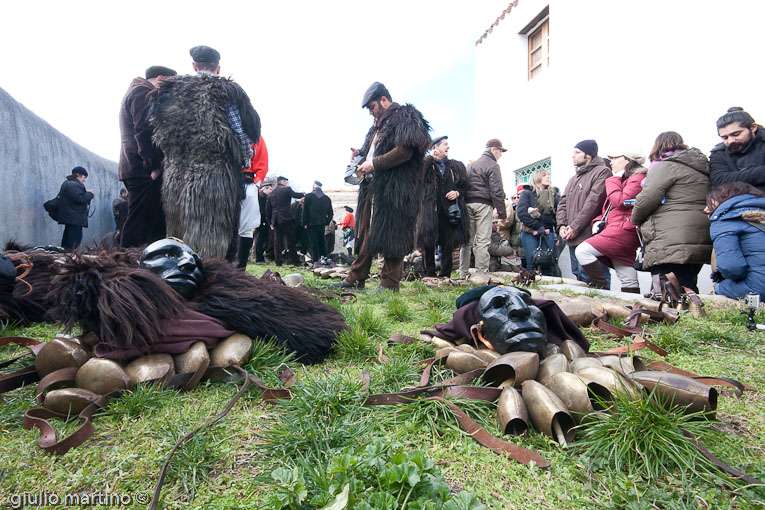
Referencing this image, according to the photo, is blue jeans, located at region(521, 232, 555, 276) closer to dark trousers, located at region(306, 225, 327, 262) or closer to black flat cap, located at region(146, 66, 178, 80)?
dark trousers, located at region(306, 225, 327, 262)

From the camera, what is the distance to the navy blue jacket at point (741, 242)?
147 inches

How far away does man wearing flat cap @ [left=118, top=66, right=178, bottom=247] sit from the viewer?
374cm

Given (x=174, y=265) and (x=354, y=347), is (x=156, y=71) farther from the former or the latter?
(x=354, y=347)

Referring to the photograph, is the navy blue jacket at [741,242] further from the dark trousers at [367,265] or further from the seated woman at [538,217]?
the seated woman at [538,217]

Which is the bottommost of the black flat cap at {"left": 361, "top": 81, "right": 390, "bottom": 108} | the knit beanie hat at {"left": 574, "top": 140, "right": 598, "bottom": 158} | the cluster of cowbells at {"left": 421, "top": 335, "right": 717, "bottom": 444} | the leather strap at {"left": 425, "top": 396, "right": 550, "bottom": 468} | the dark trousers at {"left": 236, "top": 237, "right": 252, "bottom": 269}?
the leather strap at {"left": 425, "top": 396, "right": 550, "bottom": 468}

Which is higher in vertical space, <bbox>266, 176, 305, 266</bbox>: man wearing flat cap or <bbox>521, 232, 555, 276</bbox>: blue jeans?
<bbox>266, 176, 305, 266</bbox>: man wearing flat cap

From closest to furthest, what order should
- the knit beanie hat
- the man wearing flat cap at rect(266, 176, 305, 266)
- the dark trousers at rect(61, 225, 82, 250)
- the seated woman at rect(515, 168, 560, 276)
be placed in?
the knit beanie hat < the seated woman at rect(515, 168, 560, 276) < the dark trousers at rect(61, 225, 82, 250) < the man wearing flat cap at rect(266, 176, 305, 266)

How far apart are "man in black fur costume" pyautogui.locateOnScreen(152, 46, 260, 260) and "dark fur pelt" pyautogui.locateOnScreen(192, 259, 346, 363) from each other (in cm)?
115

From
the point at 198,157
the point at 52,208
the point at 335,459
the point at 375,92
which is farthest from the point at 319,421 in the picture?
the point at 52,208

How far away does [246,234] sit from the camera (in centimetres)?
416

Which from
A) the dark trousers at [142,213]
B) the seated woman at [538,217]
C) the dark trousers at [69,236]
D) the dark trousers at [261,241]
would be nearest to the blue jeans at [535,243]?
the seated woman at [538,217]

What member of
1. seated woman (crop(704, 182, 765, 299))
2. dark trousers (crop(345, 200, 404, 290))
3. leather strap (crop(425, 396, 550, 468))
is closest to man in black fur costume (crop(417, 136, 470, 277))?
dark trousers (crop(345, 200, 404, 290))

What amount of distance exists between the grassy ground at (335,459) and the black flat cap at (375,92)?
3793 millimetres

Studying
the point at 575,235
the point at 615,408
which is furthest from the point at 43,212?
the point at 615,408
